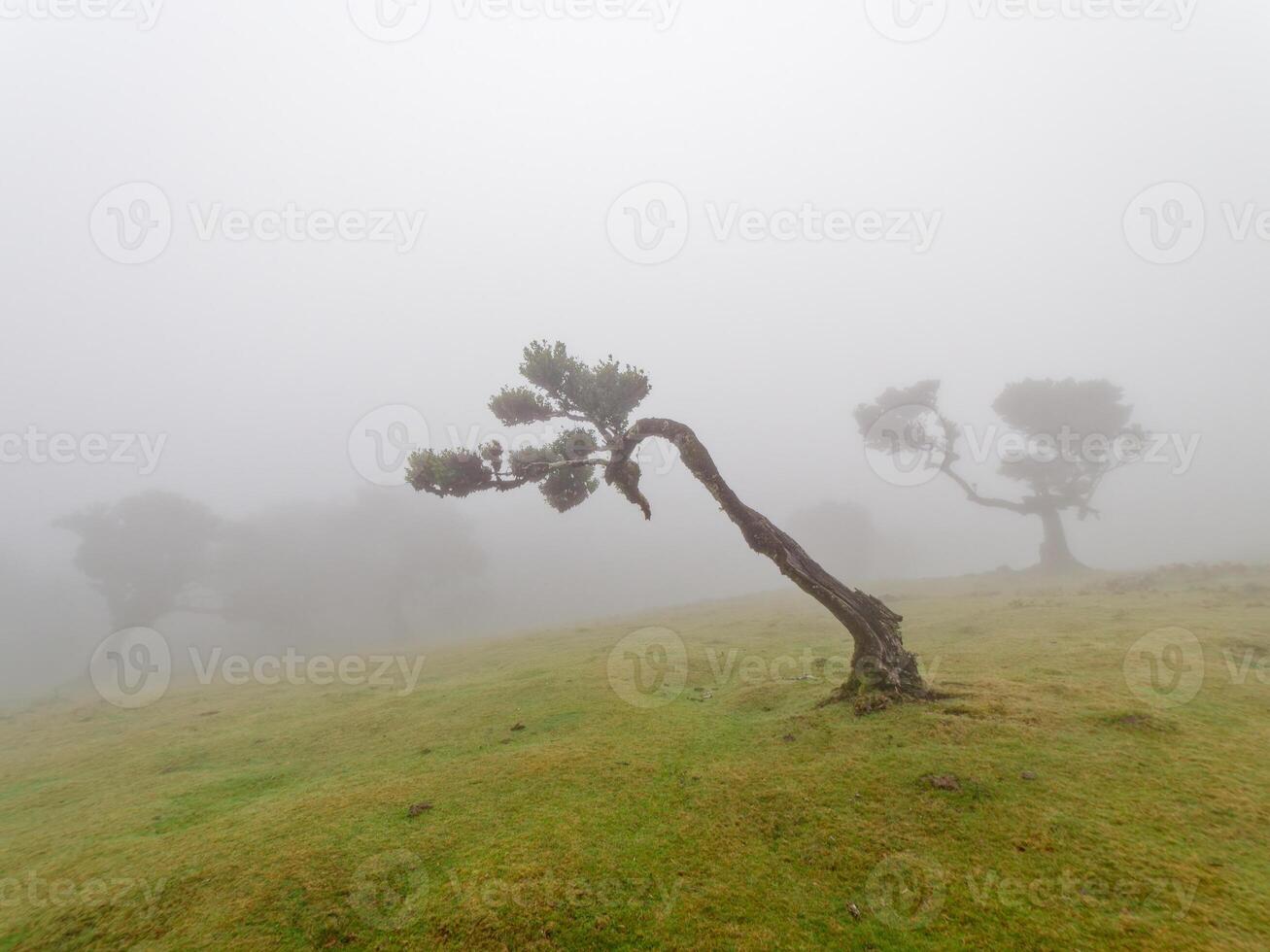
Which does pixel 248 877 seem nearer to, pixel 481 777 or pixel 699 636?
pixel 481 777

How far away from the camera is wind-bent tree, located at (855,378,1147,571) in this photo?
4259 cm

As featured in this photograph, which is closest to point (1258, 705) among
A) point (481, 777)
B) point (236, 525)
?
point (481, 777)

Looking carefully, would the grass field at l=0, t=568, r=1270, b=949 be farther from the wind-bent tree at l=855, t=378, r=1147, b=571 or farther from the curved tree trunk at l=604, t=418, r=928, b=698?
the wind-bent tree at l=855, t=378, r=1147, b=571

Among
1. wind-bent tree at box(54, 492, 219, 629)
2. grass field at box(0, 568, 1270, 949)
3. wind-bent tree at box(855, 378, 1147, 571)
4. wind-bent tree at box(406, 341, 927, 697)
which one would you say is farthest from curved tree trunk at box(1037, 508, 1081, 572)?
wind-bent tree at box(54, 492, 219, 629)

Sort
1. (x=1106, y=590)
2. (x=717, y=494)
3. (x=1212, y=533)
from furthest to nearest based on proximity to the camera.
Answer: (x=1212, y=533) < (x=1106, y=590) < (x=717, y=494)

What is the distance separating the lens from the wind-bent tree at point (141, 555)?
48156 millimetres

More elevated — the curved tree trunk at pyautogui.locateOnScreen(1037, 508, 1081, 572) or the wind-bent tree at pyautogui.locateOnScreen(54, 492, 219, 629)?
the wind-bent tree at pyautogui.locateOnScreen(54, 492, 219, 629)

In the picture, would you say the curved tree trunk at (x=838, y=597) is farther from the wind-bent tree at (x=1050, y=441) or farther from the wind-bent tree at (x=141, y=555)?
the wind-bent tree at (x=141, y=555)

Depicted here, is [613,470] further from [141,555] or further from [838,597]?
[141,555]

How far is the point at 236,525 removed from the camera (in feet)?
202

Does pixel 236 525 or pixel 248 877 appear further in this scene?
pixel 236 525

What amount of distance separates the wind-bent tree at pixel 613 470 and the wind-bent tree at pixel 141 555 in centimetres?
5475

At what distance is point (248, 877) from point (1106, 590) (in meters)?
35.2

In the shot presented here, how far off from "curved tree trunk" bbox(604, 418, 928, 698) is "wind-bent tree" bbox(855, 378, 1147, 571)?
126 ft
